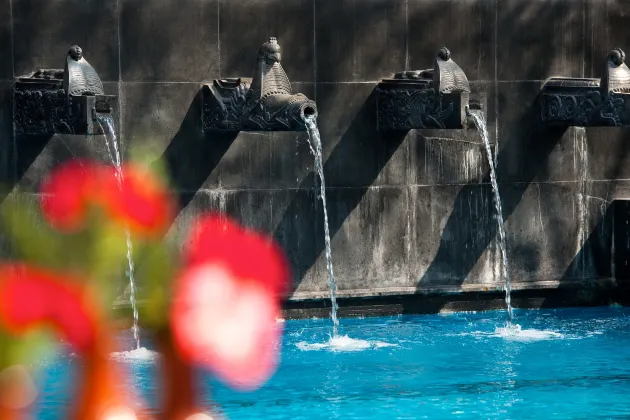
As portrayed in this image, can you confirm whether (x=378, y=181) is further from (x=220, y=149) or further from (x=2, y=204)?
(x=2, y=204)

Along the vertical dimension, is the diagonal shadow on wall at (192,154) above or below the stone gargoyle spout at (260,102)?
below

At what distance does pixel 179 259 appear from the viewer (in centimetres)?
1375

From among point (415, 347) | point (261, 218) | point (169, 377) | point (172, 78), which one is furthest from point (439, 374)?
point (169, 377)

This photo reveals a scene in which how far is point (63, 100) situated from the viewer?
41.0 ft

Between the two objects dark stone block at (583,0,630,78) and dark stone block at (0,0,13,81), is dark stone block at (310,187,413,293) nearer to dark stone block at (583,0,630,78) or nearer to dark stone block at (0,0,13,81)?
dark stone block at (583,0,630,78)

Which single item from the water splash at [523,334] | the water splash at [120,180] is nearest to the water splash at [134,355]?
the water splash at [120,180]

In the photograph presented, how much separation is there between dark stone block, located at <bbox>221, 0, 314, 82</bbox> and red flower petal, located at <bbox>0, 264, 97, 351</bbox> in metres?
11.3

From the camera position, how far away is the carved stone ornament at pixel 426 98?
1366 centimetres

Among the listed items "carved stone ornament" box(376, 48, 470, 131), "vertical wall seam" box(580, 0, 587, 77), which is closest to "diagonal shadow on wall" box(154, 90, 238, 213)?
"carved stone ornament" box(376, 48, 470, 131)

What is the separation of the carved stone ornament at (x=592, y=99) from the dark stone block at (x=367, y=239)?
238cm

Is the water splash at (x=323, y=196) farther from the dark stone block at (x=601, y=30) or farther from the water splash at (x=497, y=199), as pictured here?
the dark stone block at (x=601, y=30)

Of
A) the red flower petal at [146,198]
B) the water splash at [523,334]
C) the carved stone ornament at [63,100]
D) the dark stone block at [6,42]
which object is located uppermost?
the dark stone block at [6,42]

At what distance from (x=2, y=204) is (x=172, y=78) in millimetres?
2535

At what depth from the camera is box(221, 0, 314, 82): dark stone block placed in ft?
45.4
